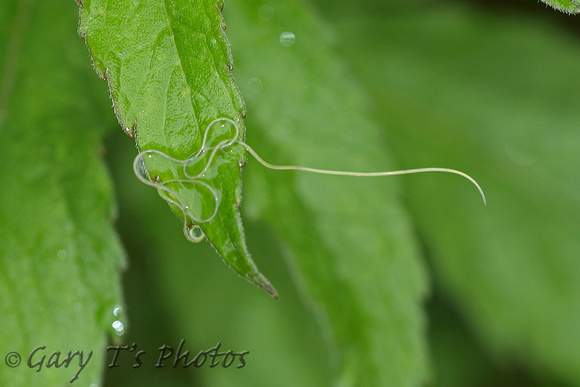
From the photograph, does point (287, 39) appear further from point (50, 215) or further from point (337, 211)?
point (50, 215)

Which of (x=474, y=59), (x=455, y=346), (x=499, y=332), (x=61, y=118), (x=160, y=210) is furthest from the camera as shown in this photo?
(x=474, y=59)

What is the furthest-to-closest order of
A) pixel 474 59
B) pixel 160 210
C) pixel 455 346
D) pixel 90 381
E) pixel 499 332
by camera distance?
pixel 474 59 < pixel 455 346 < pixel 499 332 < pixel 160 210 < pixel 90 381

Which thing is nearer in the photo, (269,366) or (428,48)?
(269,366)

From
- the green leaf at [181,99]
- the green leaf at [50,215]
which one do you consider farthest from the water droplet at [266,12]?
the green leaf at [181,99]

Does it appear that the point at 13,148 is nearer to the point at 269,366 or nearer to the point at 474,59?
the point at 269,366

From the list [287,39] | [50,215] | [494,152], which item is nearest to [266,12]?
[287,39]

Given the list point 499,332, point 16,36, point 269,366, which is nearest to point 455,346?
point 499,332

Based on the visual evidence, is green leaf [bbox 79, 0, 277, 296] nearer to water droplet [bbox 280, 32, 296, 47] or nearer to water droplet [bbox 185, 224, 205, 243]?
water droplet [bbox 185, 224, 205, 243]
